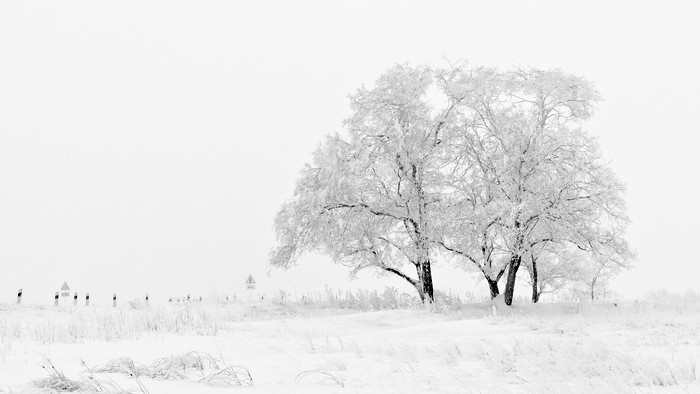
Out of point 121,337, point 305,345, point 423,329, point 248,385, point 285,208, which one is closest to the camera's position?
point 248,385

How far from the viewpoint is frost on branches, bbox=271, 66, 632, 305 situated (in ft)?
64.3

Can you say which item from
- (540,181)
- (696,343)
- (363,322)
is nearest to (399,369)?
(696,343)

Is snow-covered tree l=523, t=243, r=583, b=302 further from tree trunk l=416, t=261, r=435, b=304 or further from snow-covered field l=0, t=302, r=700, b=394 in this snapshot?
snow-covered field l=0, t=302, r=700, b=394

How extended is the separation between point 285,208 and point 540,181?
974 cm

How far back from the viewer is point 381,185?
22.1 metres

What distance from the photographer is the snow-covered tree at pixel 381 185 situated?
21.4 metres

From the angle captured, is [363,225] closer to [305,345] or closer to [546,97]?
[546,97]

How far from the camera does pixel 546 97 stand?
21.1 meters

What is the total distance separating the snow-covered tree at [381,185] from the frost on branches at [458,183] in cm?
4

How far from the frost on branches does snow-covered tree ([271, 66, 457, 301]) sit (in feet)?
0.14

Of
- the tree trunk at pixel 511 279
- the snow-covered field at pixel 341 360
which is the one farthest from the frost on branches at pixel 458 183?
the snow-covered field at pixel 341 360

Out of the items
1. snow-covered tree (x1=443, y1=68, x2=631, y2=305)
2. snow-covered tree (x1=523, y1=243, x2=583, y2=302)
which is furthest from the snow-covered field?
snow-covered tree (x1=523, y1=243, x2=583, y2=302)

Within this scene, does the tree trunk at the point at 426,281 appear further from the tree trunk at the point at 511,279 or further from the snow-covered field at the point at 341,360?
the snow-covered field at the point at 341,360

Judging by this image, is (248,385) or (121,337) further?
(121,337)
